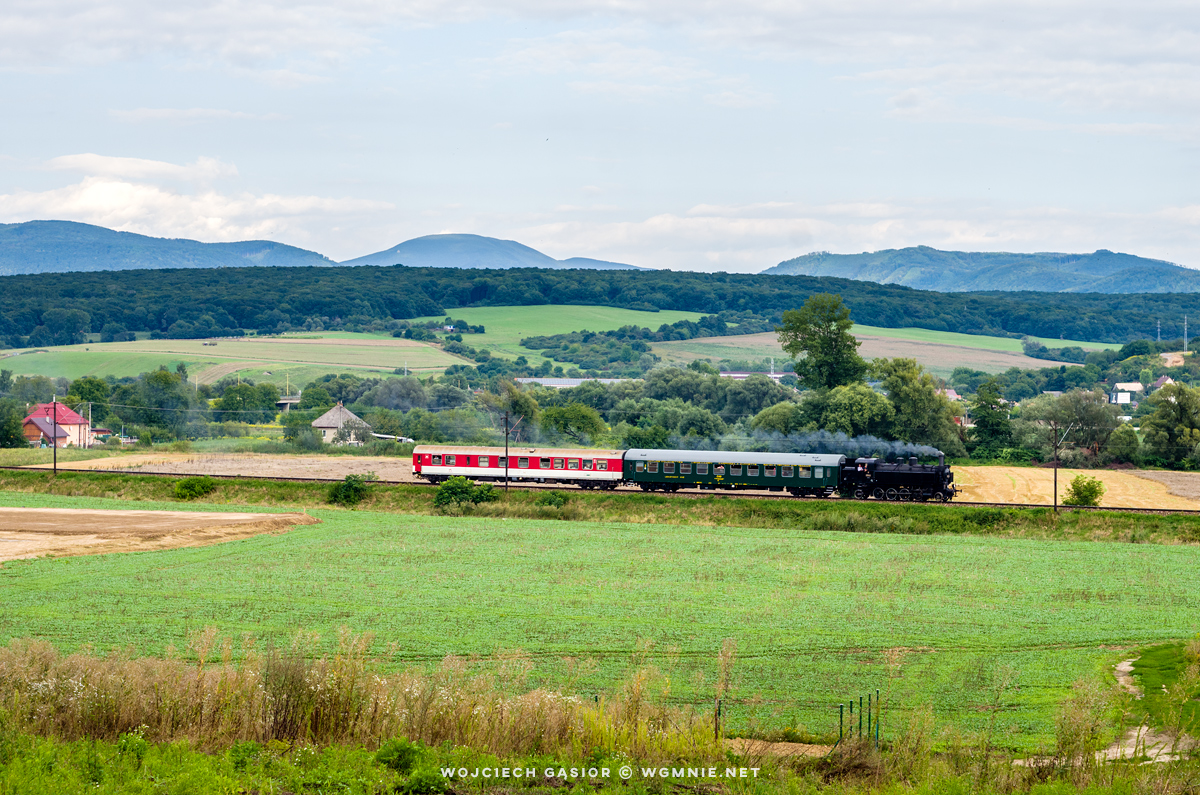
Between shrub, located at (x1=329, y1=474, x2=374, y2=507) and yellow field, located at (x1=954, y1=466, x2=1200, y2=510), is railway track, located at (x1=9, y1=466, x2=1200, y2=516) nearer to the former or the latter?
shrub, located at (x1=329, y1=474, x2=374, y2=507)

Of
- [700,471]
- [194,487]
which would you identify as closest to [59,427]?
[194,487]

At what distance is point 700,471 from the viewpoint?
59.0 m

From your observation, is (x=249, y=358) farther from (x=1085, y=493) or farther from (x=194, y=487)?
(x=1085, y=493)

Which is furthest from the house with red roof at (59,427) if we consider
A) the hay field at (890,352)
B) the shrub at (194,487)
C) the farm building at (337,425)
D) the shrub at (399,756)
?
the shrub at (399,756)

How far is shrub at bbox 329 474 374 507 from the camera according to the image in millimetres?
59219

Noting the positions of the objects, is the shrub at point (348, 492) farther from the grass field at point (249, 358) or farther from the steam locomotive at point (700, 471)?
the grass field at point (249, 358)

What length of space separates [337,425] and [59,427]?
2728 cm

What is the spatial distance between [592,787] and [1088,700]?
29.2 ft

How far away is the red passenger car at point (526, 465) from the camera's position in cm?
6119

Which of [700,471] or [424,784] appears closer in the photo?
[424,784]

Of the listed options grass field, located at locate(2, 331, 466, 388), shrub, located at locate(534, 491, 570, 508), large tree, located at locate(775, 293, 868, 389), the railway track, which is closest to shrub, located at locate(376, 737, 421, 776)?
shrub, located at locate(534, 491, 570, 508)

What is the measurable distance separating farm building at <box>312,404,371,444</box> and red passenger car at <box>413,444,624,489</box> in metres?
35.2

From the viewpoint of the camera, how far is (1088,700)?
18.0m

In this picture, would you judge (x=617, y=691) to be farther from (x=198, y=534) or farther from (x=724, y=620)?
(x=198, y=534)
